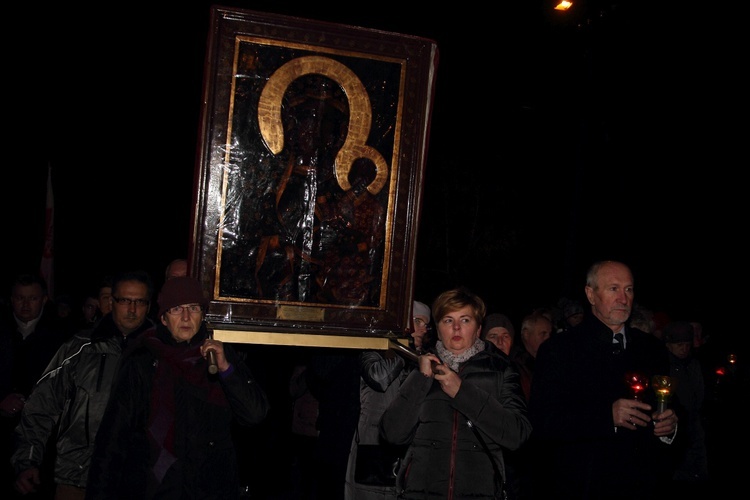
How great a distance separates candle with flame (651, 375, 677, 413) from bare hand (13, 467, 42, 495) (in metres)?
3.66

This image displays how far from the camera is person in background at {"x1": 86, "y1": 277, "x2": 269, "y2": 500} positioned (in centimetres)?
411

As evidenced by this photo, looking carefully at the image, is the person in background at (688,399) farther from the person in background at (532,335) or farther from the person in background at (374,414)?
the person in background at (374,414)

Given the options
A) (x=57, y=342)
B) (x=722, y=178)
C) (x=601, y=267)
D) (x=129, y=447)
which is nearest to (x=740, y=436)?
(x=722, y=178)

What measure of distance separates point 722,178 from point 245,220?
1620 centimetres

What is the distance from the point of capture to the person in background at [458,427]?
4293 mm

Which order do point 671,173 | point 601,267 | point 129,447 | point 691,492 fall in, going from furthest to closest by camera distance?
point 671,173 → point 691,492 → point 601,267 → point 129,447

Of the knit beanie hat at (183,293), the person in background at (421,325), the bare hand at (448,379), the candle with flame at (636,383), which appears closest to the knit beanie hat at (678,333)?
the person in background at (421,325)

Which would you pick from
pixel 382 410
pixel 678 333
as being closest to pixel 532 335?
pixel 678 333

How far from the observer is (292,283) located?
4.32 m

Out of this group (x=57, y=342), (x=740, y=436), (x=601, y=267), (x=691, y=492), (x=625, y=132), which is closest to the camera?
(x=601, y=267)

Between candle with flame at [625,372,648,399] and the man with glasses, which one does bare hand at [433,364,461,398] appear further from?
the man with glasses

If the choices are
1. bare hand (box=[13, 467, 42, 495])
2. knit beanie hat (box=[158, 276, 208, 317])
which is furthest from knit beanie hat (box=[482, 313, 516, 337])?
bare hand (box=[13, 467, 42, 495])

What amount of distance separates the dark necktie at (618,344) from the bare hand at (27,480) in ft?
11.7

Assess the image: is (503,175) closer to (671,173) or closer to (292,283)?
(671,173)
